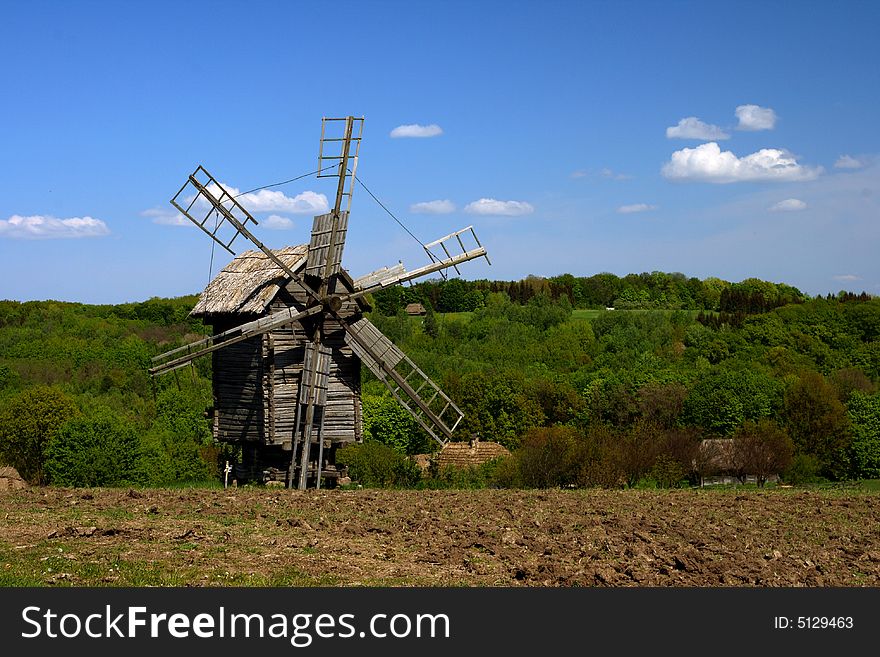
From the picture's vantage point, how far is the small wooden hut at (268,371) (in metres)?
24.1

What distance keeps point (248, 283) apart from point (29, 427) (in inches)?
1083

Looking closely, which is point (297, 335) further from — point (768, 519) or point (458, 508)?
point (768, 519)

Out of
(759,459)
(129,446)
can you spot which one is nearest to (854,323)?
(759,459)

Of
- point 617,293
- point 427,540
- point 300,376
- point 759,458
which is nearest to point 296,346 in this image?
point 300,376

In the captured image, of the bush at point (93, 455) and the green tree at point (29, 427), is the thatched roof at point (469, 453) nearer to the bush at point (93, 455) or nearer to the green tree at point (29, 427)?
the green tree at point (29, 427)

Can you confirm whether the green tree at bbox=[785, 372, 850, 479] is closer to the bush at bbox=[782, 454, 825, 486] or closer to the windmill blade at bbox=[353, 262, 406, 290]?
the bush at bbox=[782, 454, 825, 486]

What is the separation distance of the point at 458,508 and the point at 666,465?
13.6 meters

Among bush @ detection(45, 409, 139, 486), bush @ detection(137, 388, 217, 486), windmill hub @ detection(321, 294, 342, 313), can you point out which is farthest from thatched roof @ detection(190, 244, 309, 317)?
bush @ detection(45, 409, 139, 486)

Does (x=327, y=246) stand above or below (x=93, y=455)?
above

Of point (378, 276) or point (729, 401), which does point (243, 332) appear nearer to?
point (378, 276)

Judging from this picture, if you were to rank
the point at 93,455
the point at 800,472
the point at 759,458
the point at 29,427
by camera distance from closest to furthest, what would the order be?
the point at 93,455, the point at 759,458, the point at 800,472, the point at 29,427

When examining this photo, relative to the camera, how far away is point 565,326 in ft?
379

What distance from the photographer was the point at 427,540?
1569 cm

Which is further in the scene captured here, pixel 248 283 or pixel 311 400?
pixel 248 283
